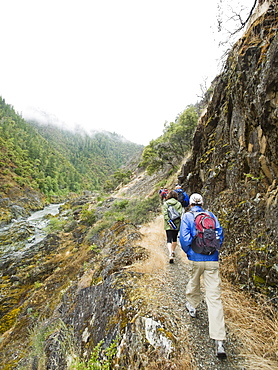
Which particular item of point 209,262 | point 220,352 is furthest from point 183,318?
point 209,262

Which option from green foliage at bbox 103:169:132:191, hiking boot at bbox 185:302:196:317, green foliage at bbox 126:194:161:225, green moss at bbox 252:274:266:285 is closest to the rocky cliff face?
green moss at bbox 252:274:266:285

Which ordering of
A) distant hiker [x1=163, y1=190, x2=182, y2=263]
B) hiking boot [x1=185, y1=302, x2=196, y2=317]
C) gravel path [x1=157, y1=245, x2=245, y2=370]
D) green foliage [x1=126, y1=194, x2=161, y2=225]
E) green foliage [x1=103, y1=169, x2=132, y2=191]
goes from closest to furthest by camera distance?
1. gravel path [x1=157, y1=245, x2=245, y2=370]
2. hiking boot [x1=185, y1=302, x2=196, y2=317]
3. distant hiker [x1=163, y1=190, x2=182, y2=263]
4. green foliage [x1=126, y1=194, x2=161, y2=225]
5. green foliage [x1=103, y1=169, x2=132, y2=191]

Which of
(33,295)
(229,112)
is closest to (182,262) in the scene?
(229,112)

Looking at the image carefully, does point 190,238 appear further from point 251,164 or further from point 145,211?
→ point 145,211

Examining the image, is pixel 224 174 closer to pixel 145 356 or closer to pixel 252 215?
pixel 252 215

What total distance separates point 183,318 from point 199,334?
0.39 meters

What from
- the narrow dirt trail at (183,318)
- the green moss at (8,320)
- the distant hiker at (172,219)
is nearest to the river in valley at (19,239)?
the green moss at (8,320)

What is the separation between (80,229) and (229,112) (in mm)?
17923

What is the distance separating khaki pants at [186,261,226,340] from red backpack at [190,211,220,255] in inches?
9.3

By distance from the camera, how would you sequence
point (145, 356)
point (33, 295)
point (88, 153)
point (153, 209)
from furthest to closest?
point (88, 153)
point (153, 209)
point (33, 295)
point (145, 356)

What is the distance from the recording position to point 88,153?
175000mm

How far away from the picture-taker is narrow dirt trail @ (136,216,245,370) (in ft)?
8.28

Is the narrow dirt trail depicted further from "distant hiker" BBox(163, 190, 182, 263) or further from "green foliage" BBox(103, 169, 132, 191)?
"green foliage" BBox(103, 169, 132, 191)

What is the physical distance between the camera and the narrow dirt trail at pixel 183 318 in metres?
2.52
